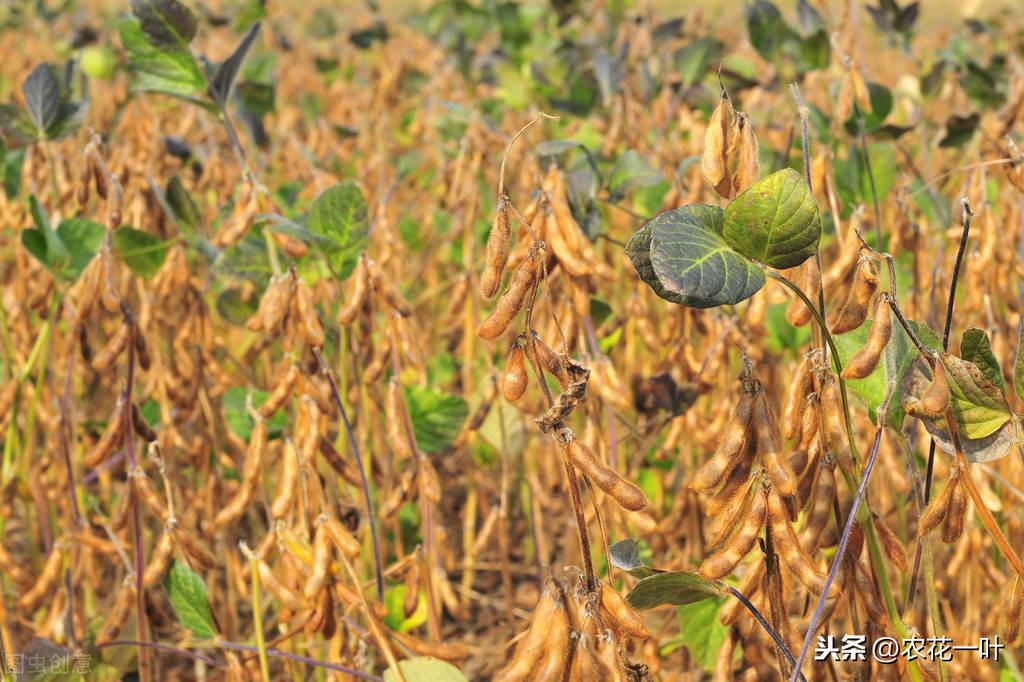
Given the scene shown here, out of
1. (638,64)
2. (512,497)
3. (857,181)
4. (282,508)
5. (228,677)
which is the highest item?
(638,64)

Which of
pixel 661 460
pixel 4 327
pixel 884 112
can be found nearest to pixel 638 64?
pixel 884 112

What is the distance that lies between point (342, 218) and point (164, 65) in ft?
1.23

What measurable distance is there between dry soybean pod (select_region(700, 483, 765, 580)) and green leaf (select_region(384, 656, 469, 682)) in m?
0.28

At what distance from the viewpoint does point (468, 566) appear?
195 centimetres

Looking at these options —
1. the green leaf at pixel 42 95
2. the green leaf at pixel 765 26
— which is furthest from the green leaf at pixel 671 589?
the green leaf at pixel 765 26

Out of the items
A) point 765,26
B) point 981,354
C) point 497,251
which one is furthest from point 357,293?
point 765,26

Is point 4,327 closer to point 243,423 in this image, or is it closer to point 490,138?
point 243,423

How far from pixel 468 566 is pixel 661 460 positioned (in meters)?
0.43

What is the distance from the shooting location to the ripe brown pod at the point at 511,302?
78 centimetres

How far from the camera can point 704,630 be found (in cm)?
127

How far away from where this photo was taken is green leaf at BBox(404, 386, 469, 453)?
61.5 inches

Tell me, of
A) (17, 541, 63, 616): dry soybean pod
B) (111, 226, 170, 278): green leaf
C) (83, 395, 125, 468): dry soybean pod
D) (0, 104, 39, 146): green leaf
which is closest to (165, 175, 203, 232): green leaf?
(111, 226, 170, 278): green leaf

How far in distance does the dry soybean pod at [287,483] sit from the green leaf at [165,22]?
23.0 inches

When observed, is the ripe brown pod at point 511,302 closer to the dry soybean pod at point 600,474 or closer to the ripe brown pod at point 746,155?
the dry soybean pod at point 600,474
